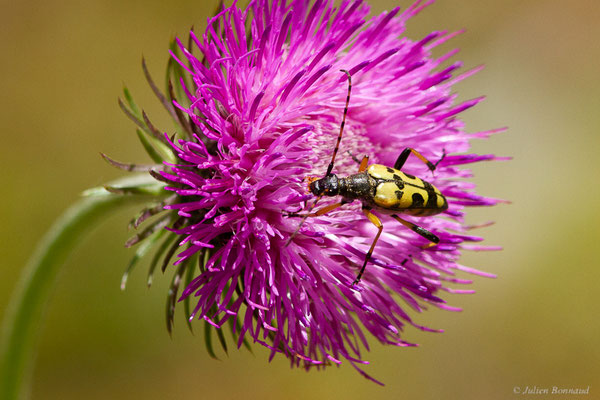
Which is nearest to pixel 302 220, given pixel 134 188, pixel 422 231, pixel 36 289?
pixel 422 231

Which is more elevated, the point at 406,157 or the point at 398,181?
the point at 406,157

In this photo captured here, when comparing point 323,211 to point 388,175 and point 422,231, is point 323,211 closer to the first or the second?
point 388,175

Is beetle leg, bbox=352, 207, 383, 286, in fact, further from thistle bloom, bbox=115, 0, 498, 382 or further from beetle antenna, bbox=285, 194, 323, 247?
beetle antenna, bbox=285, 194, 323, 247

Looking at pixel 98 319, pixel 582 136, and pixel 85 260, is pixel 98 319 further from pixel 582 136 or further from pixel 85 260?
pixel 582 136

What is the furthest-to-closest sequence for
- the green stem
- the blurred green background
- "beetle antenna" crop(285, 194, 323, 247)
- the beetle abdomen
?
the blurred green background
the green stem
the beetle abdomen
"beetle antenna" crop(285, 194, 323, 247)

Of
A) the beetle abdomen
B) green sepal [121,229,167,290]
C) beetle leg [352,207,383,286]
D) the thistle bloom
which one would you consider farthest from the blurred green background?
the beetle abdomen

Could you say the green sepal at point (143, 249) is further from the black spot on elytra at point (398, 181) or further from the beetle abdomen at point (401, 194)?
the black spot on elytra at point (398, 181)
